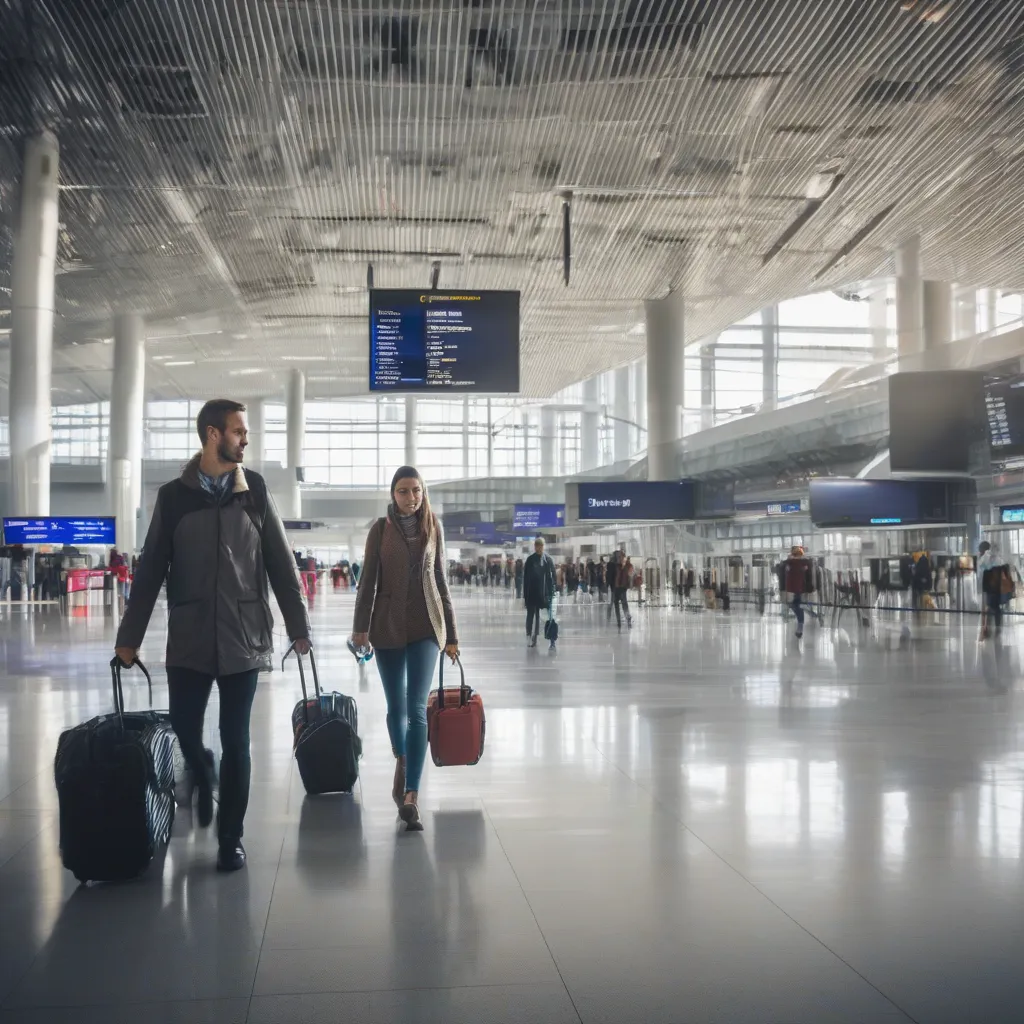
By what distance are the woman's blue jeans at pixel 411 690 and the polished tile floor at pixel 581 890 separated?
32cm

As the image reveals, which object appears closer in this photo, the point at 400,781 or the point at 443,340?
the point at 400,781

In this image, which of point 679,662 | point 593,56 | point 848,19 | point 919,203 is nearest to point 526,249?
point 919,203

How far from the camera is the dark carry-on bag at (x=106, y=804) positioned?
4.55m

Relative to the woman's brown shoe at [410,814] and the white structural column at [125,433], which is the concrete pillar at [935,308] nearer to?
the white structural column at [125,433]

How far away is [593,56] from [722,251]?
1096 cm

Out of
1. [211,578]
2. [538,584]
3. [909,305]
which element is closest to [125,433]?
[909,305]

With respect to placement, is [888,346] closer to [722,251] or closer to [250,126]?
[722,251]

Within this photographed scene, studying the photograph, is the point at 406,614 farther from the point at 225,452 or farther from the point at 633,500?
the point at 633,500

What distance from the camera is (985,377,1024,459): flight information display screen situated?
22.5 m

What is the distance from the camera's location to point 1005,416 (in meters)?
23.0

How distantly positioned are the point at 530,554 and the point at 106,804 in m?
17.3

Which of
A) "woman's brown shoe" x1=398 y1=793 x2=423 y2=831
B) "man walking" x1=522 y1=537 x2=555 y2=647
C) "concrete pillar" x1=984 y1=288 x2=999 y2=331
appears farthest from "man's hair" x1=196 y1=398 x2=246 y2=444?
"concrete pillar" x1=984 y1=288 x2=999 y2=331

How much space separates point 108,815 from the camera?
4.58m

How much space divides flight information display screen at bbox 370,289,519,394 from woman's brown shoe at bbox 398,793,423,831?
49.4ft
